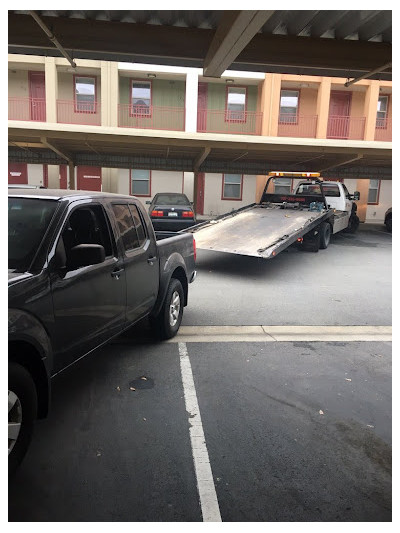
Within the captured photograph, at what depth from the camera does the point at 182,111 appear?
77.6 ft

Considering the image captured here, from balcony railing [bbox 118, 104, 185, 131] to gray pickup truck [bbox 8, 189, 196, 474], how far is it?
65.3ft

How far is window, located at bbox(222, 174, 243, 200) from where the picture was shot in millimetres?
24906

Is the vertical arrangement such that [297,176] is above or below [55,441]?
above

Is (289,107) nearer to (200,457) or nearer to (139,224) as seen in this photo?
(139,224)

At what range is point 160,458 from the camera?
3.20 meters

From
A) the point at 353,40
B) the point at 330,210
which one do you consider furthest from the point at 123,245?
the point at 330,210

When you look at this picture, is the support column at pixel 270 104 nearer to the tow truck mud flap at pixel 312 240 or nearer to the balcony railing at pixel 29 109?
the tow truck mud flap at pixel 312 240

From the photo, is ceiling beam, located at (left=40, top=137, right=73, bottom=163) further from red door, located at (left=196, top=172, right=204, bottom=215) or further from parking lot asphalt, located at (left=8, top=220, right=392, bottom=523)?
parking lot asphalt, located at (left=8, top=220, right=392, bottom=523)

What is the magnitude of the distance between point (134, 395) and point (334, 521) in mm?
2137

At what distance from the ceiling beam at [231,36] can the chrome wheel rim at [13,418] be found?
3684 mm

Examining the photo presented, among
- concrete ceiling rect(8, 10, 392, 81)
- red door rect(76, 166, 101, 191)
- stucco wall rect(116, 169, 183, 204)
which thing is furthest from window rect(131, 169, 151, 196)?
concrete ceiling rect(8, 10, 392, 81)

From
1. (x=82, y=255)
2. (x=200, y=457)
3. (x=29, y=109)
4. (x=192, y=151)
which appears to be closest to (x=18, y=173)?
(x=29, y=109)

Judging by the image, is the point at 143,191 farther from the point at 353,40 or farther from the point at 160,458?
the point at 160,458

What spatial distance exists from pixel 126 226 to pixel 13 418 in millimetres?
2356
